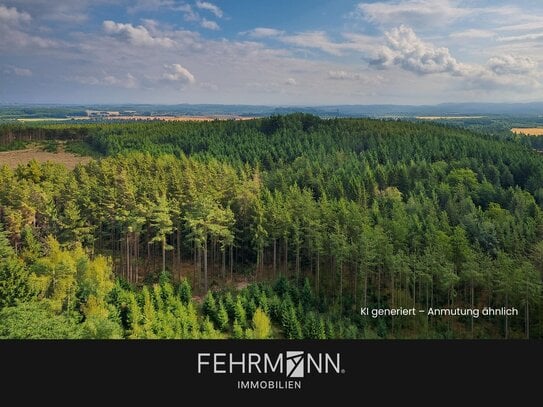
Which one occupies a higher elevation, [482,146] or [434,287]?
[482,146]

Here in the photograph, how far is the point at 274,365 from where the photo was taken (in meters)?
10.8

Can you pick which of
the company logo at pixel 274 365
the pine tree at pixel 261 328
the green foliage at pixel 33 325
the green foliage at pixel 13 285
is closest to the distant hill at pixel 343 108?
the green foliage at pixel 13 285

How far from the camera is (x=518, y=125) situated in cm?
7238

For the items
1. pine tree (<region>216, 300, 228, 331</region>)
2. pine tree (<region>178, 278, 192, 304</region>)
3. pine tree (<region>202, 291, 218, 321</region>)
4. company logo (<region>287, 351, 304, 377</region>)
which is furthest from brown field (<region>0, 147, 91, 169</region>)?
company logo (<region>287, 351, 304, 377</region>)

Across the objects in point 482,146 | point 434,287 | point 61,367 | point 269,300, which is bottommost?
point 269,300

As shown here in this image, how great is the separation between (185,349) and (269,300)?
1648 centimetres

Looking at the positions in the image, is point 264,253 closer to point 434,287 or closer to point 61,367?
point 434,287

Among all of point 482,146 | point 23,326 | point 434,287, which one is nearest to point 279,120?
point 482,146

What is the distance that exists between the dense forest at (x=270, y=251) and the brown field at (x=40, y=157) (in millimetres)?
24952

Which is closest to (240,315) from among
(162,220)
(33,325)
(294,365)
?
(162,220)

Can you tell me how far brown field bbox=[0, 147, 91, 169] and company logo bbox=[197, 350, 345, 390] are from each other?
72438mm

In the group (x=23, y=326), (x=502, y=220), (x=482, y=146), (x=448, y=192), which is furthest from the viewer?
(x=482, y=146)

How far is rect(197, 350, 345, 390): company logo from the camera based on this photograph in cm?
1069

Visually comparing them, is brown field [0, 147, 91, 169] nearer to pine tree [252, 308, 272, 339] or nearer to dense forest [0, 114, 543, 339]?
dense forest [0, 114, 543, 339]
